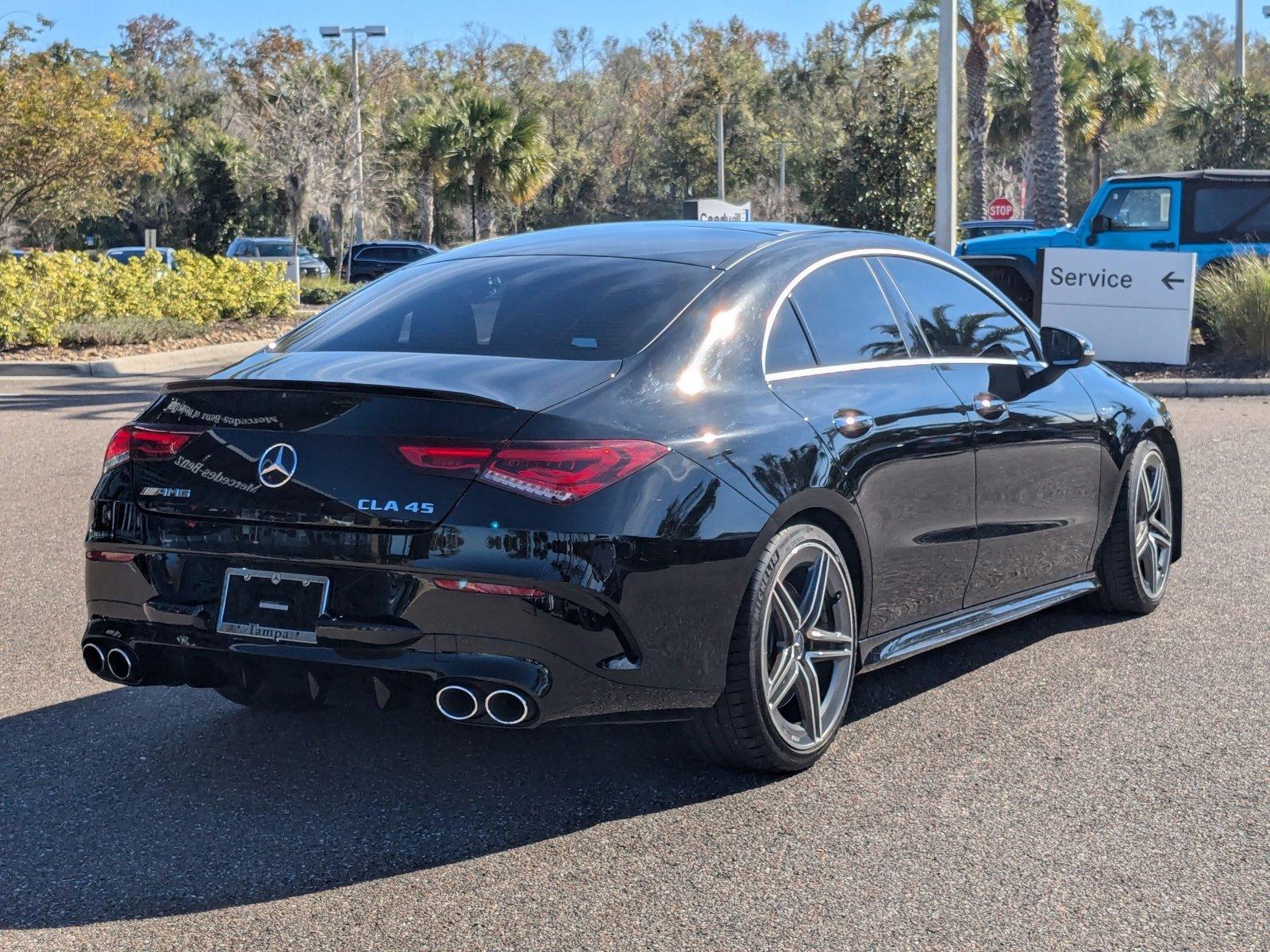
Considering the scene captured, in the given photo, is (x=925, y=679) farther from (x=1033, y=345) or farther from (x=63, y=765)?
(x=63, y=765)

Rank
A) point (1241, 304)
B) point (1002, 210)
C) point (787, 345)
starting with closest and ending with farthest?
point (787, 345) < point (1241, 304) < point (1002, 210)

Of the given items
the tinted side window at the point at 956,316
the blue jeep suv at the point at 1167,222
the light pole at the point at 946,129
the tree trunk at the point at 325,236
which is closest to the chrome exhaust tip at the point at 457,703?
the tinted side window at the point at 956,316

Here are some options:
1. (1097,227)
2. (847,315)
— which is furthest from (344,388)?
(1097,227)

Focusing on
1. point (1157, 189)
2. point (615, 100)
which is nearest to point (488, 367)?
point (1157, 189)

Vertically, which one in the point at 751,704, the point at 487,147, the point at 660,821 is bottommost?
the point at 660,821

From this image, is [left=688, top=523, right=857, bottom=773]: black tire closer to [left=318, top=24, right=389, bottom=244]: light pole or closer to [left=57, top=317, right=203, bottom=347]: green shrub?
[left=57, top=317, right=203, bottom=347]: green shrub

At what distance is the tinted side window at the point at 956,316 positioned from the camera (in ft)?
17.2

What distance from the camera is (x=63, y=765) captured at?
177 inches

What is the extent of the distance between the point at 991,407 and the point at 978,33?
37.2 metres

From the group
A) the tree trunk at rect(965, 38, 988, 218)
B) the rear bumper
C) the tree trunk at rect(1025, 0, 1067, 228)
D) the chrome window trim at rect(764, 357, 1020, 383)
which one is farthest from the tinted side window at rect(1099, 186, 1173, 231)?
the tree trunk at rect(965, 38, 988, 218)

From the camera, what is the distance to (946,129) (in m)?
18.4

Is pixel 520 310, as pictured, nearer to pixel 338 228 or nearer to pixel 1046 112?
pixel 1046 112

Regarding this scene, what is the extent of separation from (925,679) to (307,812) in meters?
2.33

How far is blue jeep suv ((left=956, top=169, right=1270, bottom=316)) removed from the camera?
18000 mm
